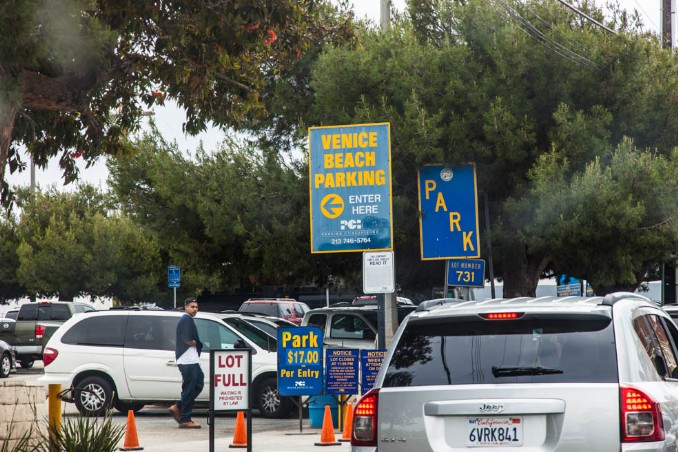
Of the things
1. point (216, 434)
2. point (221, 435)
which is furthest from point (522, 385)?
point (216, 434)

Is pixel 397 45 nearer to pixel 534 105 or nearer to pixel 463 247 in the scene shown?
pixel 534 105

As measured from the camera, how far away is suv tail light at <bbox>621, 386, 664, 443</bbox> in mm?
5949

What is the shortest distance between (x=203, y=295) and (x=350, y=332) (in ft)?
127

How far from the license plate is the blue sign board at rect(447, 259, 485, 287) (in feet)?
50.2

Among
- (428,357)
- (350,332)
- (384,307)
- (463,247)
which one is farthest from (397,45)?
(428,357)

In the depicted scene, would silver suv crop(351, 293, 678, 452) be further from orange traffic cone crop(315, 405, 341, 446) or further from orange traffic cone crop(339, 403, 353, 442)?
orange traffic cone crop(339, 403, 353, 442)

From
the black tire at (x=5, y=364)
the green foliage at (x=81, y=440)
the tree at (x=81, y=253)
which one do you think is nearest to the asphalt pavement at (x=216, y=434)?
the green foliage at (x=81, y=440)

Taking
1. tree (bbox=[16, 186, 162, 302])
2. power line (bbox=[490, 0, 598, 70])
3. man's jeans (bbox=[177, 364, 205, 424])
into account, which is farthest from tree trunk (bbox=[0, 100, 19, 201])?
tree (bbox=[16, 186, 162, 302])

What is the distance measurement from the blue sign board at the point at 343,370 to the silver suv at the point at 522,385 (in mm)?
8178

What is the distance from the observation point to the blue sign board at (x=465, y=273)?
2148 centimetres

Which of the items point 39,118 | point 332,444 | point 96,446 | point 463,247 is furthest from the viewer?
point 463,247

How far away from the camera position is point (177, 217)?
26812mm

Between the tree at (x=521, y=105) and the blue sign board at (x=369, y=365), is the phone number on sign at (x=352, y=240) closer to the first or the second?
the blue sign board at (x=369, y=365)

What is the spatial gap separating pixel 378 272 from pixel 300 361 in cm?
164
